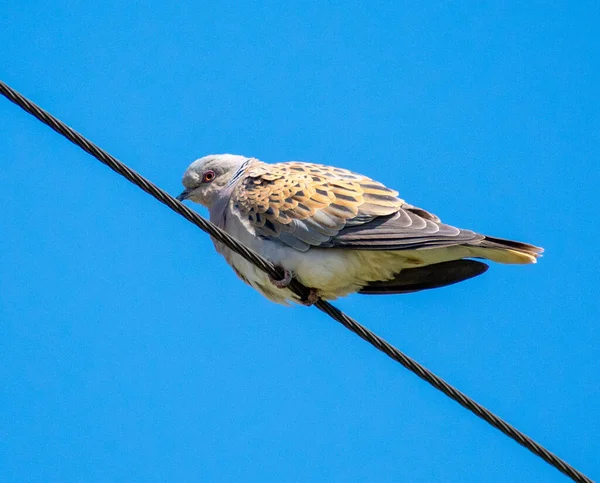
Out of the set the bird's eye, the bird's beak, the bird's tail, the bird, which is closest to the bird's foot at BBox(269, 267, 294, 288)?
the bird

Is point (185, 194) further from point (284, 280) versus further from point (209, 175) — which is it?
point (284, 280)

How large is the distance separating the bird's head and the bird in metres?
0.55

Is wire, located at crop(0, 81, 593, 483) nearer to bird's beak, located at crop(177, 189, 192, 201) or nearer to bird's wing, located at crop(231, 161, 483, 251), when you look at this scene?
bird's wing, located at crop(231, 161, 483, 251)

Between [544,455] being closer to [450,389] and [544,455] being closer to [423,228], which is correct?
[450,389]

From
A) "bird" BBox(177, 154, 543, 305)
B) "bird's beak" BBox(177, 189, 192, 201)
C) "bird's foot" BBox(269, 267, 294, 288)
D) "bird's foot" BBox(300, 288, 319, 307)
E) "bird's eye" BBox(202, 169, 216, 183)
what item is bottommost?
"bird's foot" BBox(269, 267, 294, 288)

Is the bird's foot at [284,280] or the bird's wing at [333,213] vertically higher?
the bird's wing at [333,213]

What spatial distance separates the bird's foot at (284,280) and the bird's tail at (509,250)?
997 millimetres

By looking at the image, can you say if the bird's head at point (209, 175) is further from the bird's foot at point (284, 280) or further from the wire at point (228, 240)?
the wire at point (228, 240)

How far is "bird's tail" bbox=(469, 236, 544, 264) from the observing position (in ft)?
16.9

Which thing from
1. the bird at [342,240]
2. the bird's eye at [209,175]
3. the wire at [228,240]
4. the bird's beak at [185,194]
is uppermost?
the bird's eye at [209,175]

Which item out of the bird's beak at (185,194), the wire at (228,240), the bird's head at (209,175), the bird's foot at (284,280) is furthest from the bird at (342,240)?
the wire at (228,240)

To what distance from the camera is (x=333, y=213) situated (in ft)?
18.3

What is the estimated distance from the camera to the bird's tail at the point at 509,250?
514 centimetres

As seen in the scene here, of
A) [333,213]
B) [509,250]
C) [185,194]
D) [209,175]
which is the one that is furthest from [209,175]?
[509,250]
